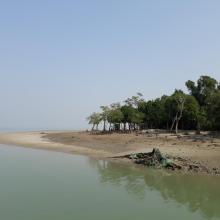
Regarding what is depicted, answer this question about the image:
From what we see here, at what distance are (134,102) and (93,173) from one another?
64.7m

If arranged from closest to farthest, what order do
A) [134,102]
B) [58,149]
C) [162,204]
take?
[162,204] → [58,149] → [134,102]

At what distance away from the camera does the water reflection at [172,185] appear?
24.1 m

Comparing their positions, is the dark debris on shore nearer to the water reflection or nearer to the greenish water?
the water reflection

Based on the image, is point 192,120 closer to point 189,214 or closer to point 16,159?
point 16,159

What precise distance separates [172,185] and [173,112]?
5639 centimetres

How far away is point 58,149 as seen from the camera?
2162 inches

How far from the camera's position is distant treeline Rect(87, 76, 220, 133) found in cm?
7494

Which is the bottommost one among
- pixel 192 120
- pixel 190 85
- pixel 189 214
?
pixel 189 214

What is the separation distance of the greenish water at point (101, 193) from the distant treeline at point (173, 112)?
3736 cm

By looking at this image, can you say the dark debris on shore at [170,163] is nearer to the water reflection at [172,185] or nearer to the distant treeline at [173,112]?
the water reflection at [172,185]

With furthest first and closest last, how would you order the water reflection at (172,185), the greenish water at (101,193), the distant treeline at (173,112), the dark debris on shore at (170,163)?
the distant treeline at (173,112) < the dark debris on shore at (170,163) < the water reflection at (172,185) < the greenish water at (101,193)

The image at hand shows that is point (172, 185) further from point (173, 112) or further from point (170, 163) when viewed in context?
point (173, 112)

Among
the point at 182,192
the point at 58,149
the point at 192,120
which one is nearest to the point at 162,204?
the point at 182,192

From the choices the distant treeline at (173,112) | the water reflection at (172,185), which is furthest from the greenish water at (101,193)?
the distant treeline at (173,112)
